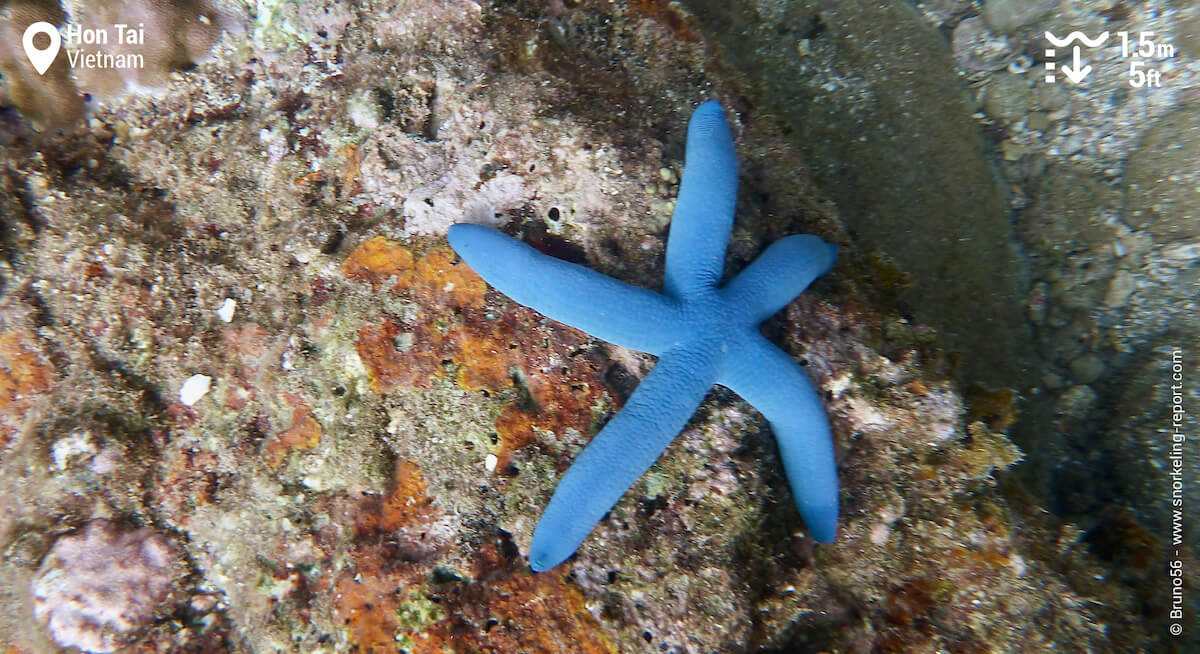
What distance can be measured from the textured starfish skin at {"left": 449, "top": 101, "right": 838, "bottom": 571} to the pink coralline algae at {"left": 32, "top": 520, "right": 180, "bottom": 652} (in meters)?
2.70

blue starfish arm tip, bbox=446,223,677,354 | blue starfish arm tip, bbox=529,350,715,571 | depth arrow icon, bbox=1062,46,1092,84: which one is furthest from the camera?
depth arrow icon, bbox=1062,46,1092,84

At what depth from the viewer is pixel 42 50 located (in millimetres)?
3689

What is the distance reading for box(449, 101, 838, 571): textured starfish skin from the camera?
2.57 meters

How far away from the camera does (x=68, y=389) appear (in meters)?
3.54

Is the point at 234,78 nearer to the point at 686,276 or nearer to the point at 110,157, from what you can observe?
the point at 110,157

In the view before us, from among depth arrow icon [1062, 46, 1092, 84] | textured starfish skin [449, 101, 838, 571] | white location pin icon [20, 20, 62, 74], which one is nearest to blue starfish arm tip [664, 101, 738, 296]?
textured starfish skin [449, 101, 838, 571]

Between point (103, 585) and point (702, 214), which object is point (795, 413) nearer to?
point (702, 214)

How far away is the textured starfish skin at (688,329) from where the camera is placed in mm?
2568

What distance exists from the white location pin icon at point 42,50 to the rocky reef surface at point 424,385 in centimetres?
12

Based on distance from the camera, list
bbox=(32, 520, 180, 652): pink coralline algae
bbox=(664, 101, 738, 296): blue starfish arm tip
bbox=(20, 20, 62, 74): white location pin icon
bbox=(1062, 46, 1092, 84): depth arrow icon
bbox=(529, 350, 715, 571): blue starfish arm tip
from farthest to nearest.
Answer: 1. bbox=(1062, 46, 1092, 84): depth arrow icon
2. bbox=(20, 20, 62, 74): white location pin icon
3. bbox=(32, 520, 180, 652): pink coralline algae
4. bbox=(664, 101, 738, 296): blue starfish arm tip
5. bbox=(529, 350, 715, 571): blue starfish arm tip

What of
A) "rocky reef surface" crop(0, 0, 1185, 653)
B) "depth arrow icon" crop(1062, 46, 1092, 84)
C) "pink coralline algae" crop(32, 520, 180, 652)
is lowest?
"pink coralline algae" crop(32, 520, 180, 652)

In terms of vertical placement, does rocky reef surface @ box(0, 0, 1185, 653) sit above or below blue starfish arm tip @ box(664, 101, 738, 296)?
below

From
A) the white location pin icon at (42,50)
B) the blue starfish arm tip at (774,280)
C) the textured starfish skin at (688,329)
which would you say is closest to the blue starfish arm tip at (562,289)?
the textured starfish skin at (688,329)

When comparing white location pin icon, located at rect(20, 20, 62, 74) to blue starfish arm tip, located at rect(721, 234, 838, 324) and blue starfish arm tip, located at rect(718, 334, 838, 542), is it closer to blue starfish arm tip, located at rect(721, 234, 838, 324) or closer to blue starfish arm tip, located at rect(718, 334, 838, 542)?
blue starfish arm tip, located at rect(721, 234, 838, 324)
